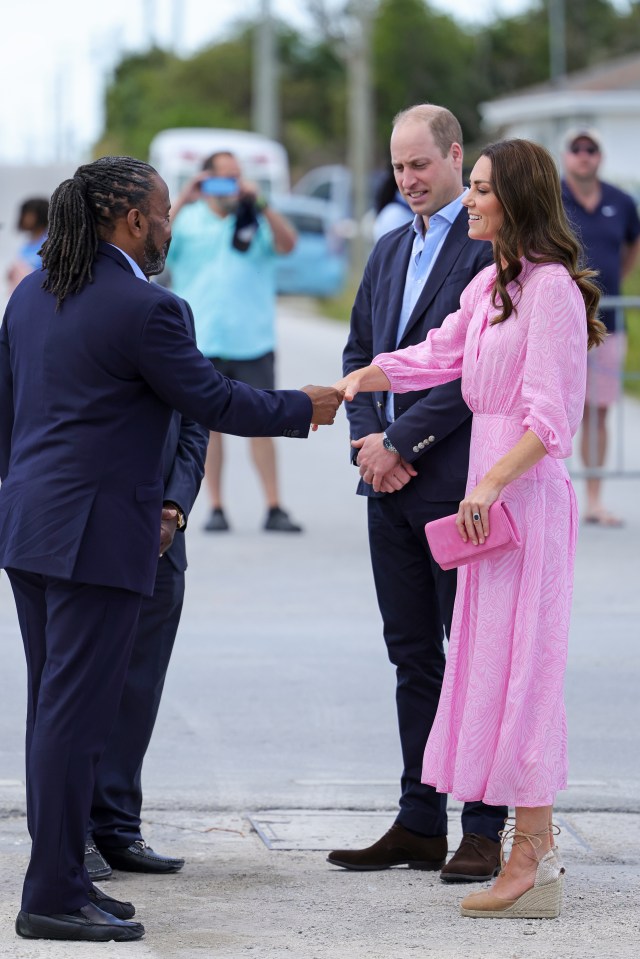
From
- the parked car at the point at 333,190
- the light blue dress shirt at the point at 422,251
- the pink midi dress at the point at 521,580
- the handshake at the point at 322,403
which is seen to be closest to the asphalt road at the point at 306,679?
the pink midi dress at the point at 521,580

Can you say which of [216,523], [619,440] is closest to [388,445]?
[216,523]

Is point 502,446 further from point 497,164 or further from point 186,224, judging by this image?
point 186,224

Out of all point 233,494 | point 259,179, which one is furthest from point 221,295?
point 259,179

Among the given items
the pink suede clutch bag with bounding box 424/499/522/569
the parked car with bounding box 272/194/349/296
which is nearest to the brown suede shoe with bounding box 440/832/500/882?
the pink suede clutch bag with bounding box 424/499/522/569

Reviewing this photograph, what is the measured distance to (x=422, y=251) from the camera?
16.3ft

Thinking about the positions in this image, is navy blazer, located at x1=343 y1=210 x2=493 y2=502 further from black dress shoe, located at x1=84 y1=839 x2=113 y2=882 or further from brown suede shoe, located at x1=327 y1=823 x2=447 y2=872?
black dress shoe, located at x1=84 y1=839 x2=113 y2=882

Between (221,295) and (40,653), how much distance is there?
5467mm

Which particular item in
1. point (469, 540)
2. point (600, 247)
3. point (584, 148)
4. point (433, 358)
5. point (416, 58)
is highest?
point (416, 58)

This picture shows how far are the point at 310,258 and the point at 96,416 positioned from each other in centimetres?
2537

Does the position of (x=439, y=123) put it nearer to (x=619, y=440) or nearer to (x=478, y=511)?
(x=478, y=511)

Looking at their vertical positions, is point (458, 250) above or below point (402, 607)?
above

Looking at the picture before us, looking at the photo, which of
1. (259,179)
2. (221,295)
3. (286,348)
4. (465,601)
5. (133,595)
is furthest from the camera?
(259,179)

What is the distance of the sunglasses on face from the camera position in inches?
379

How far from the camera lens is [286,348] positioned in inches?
808
